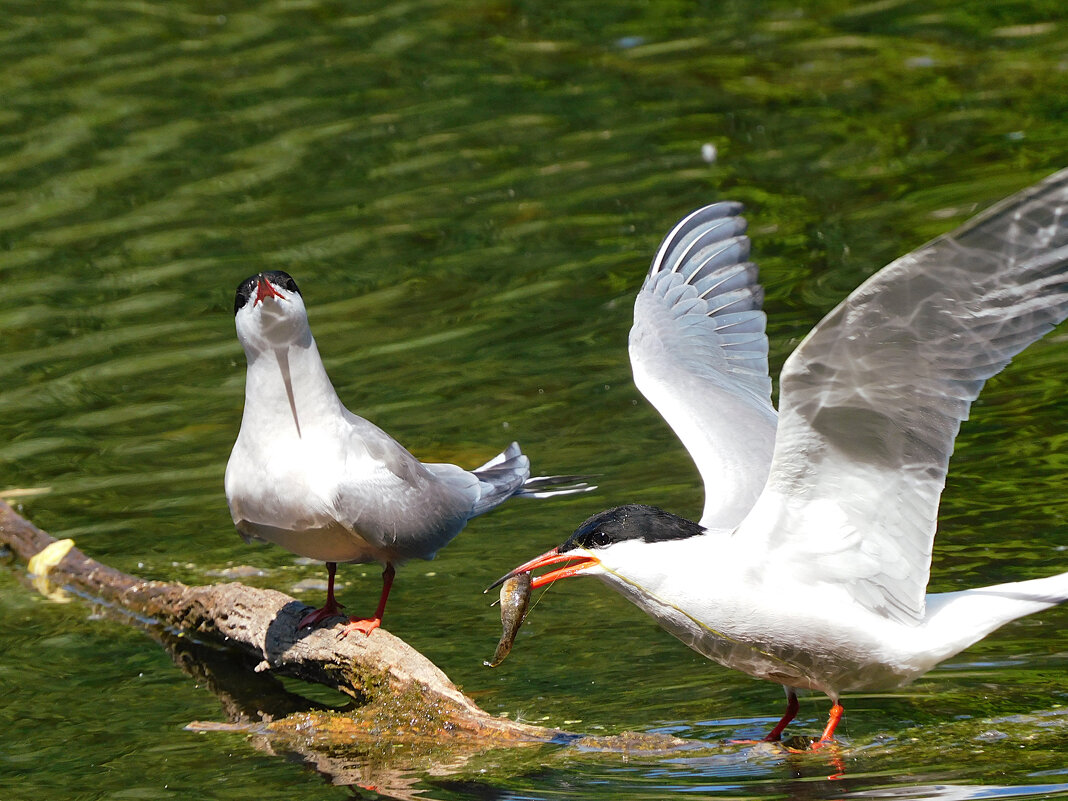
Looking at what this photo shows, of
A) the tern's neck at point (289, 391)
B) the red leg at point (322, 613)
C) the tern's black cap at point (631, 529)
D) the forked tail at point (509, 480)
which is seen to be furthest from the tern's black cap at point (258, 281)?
the tern's black cap at point (631, 529)

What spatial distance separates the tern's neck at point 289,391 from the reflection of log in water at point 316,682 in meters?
0.75

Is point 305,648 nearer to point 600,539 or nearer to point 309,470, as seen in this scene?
point 309,470

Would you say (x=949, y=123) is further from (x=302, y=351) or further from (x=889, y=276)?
(x=889, y=276)

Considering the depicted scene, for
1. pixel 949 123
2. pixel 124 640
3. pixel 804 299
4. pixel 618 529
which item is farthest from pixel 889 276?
pixel 949 123

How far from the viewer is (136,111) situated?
12609 millimetres

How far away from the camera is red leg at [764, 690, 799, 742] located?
5.25m

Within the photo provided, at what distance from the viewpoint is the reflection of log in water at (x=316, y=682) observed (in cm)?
523

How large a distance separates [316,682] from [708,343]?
2.06 m

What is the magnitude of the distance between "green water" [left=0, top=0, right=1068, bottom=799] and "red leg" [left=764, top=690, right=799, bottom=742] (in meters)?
0.16

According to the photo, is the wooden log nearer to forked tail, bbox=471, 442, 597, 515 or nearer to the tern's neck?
the tern's neck

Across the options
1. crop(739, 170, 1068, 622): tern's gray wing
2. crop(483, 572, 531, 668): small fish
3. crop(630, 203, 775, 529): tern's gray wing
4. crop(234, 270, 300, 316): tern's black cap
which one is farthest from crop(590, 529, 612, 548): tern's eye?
crop(234, 270, 300, 316): tern's black cap

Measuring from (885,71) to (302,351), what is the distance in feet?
26.8

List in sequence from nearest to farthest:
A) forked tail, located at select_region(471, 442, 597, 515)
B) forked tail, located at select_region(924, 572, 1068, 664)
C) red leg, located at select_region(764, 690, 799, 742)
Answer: forked tail, located at select_region(924, 572, 1068, 664)
red leg, located at select_region(764, 690, 799, 742)
forked tail, located at select_region(471, 442, 597, 515)

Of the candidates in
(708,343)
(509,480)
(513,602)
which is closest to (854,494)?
(513,602)
